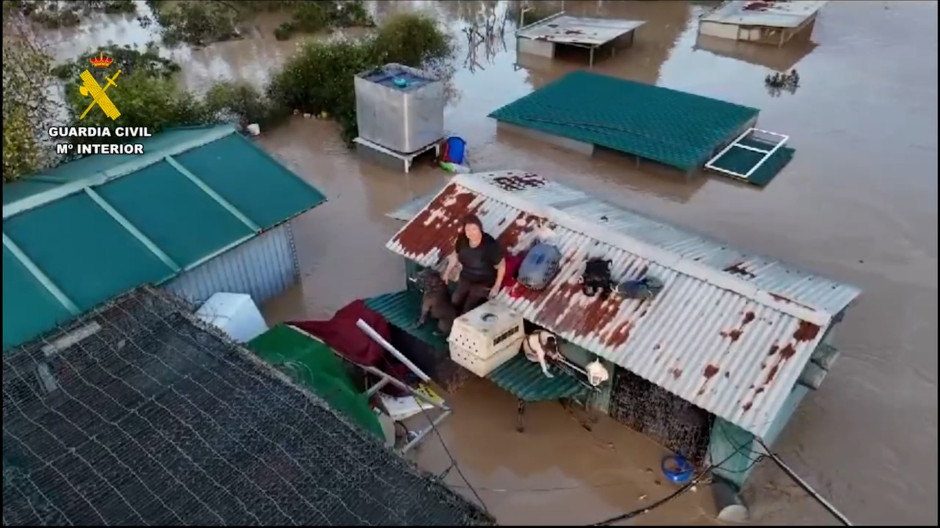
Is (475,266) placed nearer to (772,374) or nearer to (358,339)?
(358,339)

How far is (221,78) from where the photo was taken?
67.6 ft

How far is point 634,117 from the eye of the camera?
16562mm

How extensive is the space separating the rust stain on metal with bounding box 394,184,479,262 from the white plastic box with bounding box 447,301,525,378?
4.52 feet

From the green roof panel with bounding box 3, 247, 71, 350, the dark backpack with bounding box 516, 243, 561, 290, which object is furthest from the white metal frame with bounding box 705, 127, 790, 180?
the green roof panel with bounding box 3, 247, 71, 350

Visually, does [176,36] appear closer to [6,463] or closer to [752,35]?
[752,35]

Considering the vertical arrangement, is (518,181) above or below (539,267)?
above

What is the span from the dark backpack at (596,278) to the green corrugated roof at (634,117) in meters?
6.63

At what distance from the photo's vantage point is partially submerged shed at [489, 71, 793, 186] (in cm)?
1507

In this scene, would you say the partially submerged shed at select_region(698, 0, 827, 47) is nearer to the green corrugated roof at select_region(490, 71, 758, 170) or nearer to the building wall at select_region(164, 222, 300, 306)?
the green corrugated roof at select_region(490, 71, 758, 170)

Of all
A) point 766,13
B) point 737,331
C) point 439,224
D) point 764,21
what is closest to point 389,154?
point 439,224

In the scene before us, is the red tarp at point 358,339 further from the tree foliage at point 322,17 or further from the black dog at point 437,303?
the tree foliage at point 322,17

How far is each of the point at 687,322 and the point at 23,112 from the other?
1068cm

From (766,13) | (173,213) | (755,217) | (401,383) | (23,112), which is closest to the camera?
(401,383)

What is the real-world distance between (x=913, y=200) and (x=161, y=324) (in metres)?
12.8
